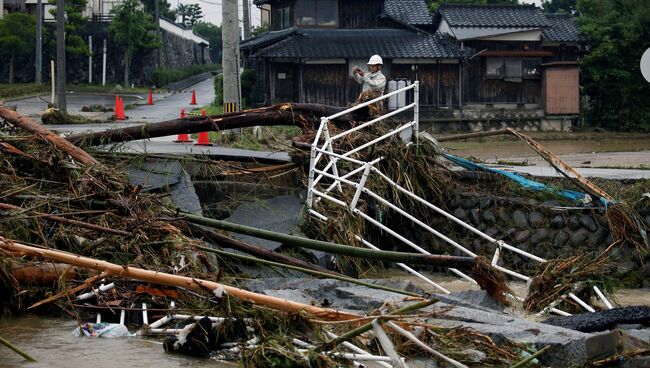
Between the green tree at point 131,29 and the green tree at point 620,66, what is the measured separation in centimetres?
2335

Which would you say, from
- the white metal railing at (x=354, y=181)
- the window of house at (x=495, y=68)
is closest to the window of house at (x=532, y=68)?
the window of house at (x=495, y=68)

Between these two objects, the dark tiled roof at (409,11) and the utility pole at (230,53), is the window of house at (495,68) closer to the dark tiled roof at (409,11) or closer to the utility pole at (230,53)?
the dark tiled roof at (409,11)

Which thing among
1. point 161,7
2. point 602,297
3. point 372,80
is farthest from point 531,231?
point 161,7

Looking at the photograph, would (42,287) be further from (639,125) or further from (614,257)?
(639,125)

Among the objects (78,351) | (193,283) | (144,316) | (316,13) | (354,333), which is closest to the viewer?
(354,333)

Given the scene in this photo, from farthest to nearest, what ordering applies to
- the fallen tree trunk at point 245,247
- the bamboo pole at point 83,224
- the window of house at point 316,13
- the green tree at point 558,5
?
the green tree at point 558,5 < the window of house at point 316,13 < the fallen tree trunk at point 245,247 < the bamboo pole at point 83,224

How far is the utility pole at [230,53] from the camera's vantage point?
21.9m

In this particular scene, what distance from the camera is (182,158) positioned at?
505 inches

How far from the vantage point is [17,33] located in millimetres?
50344

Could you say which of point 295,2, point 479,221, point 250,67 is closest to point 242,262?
point 479,221

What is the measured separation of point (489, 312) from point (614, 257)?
15.2ft

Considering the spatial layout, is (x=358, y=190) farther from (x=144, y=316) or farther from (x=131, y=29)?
(x=131, y=29)

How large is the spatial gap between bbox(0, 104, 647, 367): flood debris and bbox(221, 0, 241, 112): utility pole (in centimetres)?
857

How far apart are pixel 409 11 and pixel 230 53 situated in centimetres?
1813
